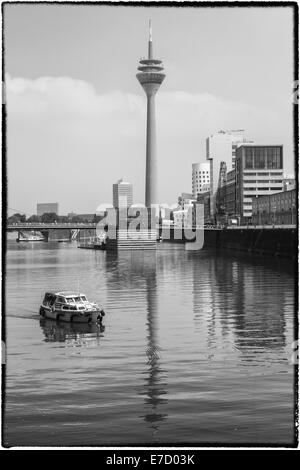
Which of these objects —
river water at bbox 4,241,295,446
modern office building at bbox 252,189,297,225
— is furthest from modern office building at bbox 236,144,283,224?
river water at bbox 4,241,295,446

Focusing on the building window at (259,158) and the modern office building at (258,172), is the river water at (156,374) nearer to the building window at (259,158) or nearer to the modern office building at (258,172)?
the modern office building at (258,172)

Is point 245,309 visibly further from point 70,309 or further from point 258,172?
point 258,172

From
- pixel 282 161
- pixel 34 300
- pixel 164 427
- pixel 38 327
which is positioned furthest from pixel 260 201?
pixel 164 427

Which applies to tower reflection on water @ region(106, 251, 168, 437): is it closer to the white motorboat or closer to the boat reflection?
the boat reflection

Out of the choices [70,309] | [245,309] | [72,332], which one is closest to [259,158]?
[245,309]

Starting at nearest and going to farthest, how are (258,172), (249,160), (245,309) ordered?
(245,309) < (258,172) < (249,160)

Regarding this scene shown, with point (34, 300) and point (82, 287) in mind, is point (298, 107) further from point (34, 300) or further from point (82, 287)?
point (82, 287)
